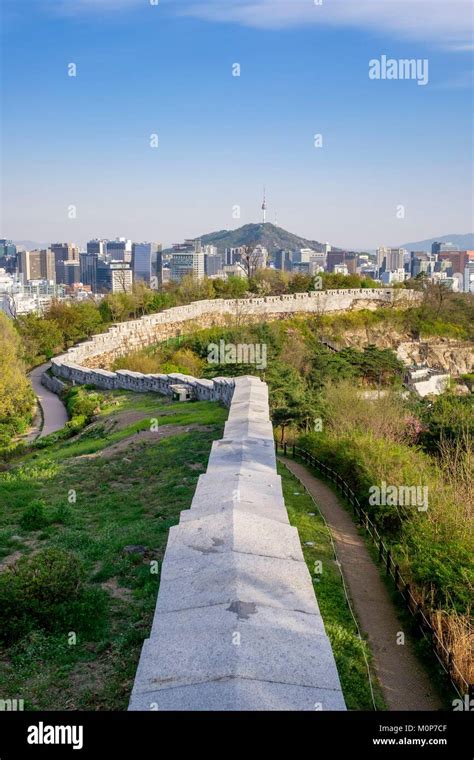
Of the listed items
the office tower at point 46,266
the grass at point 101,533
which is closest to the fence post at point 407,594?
the grass at point 101,533

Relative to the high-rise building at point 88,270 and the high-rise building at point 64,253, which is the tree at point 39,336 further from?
the high-rise building at point 64,253

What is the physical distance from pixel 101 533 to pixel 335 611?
10.6 ft

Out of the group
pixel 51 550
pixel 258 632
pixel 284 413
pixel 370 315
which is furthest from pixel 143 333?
pixel 258 632

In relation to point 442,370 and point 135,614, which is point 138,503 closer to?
point 135,614

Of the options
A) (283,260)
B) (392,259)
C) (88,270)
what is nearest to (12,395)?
(88,270)

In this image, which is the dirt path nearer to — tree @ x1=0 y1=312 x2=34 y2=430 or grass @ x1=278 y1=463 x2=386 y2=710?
grass @ x1=278 y1=463 x2=386 y2=710

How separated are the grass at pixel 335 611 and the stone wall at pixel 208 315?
56.8 feet

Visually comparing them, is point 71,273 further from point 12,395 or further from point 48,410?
point 12,395

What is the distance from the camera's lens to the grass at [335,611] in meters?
5.93

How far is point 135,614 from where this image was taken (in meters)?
6.71

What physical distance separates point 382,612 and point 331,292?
43.0 metres

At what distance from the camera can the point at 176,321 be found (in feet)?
123

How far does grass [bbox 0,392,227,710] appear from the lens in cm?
571
